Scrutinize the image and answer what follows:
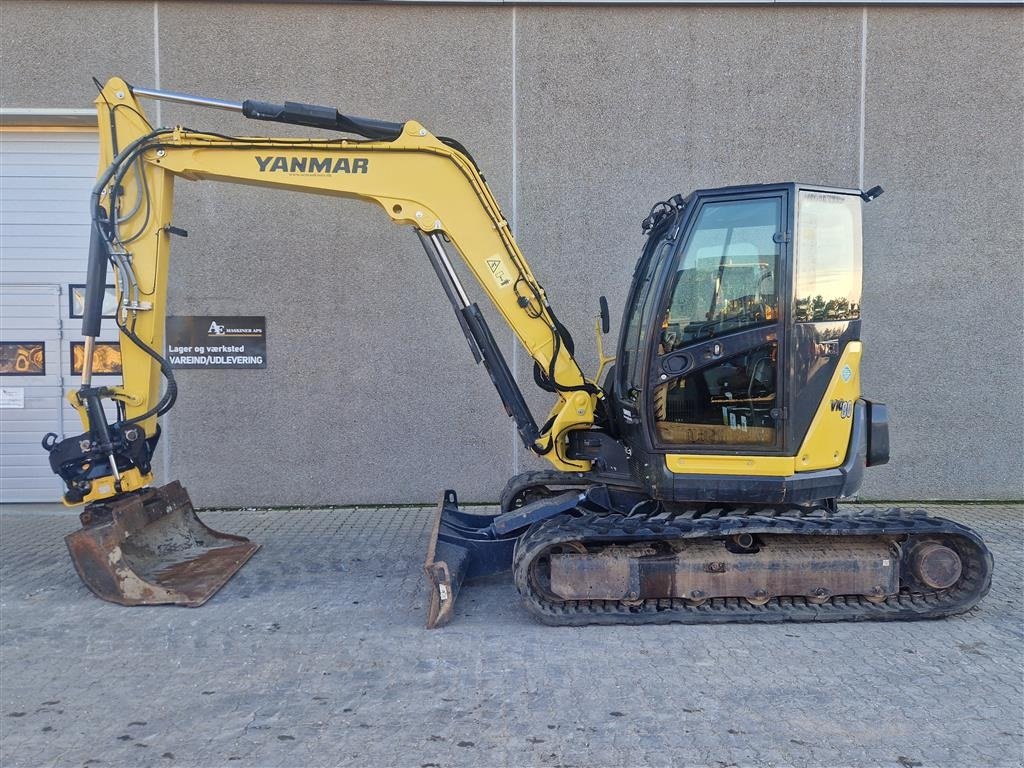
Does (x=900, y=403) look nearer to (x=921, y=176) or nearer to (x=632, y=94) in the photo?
(x=921, y=176)

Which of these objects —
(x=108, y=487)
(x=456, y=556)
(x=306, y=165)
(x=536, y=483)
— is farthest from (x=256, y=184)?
(x=536, y=483)

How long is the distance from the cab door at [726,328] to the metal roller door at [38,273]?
6.57 metres

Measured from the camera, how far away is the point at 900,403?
26.7 ft

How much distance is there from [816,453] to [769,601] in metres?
1.00

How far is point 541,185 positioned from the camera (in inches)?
316

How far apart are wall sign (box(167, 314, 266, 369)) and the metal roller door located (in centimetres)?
90

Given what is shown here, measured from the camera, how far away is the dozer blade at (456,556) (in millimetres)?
4500

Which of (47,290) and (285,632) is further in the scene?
(47,290)

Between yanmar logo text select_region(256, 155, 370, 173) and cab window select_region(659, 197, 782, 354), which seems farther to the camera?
yanmar logo text select_region(256, 155, 370, 173)

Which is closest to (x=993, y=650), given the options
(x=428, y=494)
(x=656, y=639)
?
(x=656, y=639)

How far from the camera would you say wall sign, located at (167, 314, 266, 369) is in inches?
317

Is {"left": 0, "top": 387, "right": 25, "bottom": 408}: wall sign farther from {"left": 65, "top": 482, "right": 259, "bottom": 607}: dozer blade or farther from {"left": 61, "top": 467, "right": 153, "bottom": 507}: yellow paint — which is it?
{"left": 61, "top": 467, "right": 153, "bottom": 507}: yellow paint

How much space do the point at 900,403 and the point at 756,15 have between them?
451 centimetres

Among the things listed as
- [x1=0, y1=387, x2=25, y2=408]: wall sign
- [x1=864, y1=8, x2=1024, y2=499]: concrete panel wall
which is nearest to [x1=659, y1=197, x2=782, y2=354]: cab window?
[x1=864, y1=8, x2=1024, y2=499]: concrete panel wall
